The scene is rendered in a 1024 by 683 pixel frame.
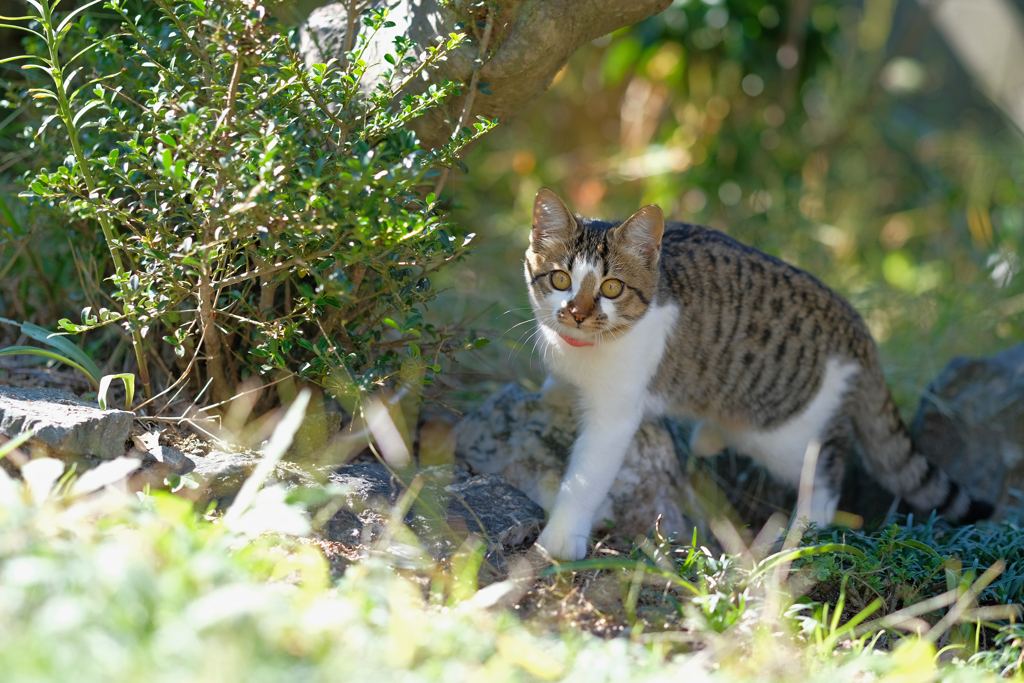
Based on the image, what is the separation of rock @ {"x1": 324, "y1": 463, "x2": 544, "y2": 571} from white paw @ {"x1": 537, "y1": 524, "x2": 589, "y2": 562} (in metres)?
0.08

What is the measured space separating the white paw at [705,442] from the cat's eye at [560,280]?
1.16 metres

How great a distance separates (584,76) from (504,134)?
895 mm

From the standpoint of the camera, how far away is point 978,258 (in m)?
5.54

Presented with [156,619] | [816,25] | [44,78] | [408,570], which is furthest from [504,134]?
[156,619]

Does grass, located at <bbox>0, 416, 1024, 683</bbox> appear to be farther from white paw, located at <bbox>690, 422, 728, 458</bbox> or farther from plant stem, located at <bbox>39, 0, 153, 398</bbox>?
white paw, located at <bbox>690, 422, 728, 458</bbox>

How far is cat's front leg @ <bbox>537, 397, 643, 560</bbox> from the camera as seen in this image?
7.97 ft

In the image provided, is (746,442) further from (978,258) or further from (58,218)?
(978,258)

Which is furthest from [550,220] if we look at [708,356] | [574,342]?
A: [708,356]

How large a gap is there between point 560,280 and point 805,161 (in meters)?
4.49

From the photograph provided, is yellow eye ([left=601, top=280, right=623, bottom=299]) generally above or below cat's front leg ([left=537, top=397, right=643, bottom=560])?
above

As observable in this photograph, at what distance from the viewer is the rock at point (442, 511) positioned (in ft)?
7.30

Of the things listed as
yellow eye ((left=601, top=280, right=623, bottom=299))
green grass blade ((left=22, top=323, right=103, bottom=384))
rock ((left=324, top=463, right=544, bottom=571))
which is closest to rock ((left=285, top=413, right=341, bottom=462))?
rock ((left=324, top=463, right=544, bottom=571))

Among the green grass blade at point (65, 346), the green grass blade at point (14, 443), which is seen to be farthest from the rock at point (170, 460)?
the green grass blade at point (65, 346)

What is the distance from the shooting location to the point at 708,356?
3.03m
